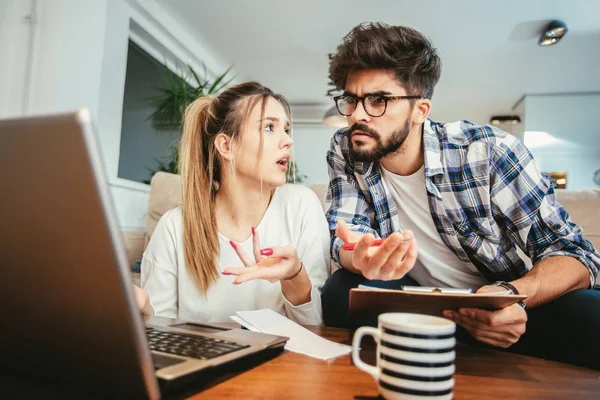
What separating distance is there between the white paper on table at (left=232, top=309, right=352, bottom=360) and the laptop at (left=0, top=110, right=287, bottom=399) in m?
0.32

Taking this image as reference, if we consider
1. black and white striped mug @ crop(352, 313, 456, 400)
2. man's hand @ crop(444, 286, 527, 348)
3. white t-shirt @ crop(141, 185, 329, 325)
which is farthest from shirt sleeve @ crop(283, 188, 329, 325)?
black and white striped mug @ crop(352, 313, 456, 400)

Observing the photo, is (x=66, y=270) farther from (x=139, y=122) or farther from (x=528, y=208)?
(x=139, y=122)

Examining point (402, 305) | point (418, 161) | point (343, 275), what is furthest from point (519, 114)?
point (402, 305)

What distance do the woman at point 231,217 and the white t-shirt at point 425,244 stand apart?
0.95 feet

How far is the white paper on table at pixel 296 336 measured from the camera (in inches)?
29.1

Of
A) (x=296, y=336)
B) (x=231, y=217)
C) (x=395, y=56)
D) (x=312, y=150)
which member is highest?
(x=312, y=150)

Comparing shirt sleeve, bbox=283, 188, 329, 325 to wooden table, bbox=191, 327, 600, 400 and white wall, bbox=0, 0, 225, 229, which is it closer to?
wooden table, bbox=191, 327, 600, 400

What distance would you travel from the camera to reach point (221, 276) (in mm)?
1415

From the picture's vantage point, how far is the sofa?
1.96 meters

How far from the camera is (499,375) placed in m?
0.66

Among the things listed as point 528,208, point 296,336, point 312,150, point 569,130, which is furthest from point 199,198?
point 312,150

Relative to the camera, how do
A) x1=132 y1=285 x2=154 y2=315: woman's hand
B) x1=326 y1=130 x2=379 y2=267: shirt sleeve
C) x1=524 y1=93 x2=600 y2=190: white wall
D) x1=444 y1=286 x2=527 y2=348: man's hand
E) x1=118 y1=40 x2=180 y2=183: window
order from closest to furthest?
x1=444 y1=286 x2=527 y2=348: man's hand, x1=132 y1=285 x2=154 y2=315: woman's hand, x1=326 y1=130 x2=379 y2=267: shirt sleeve, x1=118 y1=40 x2=180 y2=183: window, x1=524 y1=93 x2=600 y2=190: white wall

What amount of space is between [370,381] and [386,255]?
34 cm

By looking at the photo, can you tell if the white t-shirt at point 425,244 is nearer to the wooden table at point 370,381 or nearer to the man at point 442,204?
the man at point 442,204
